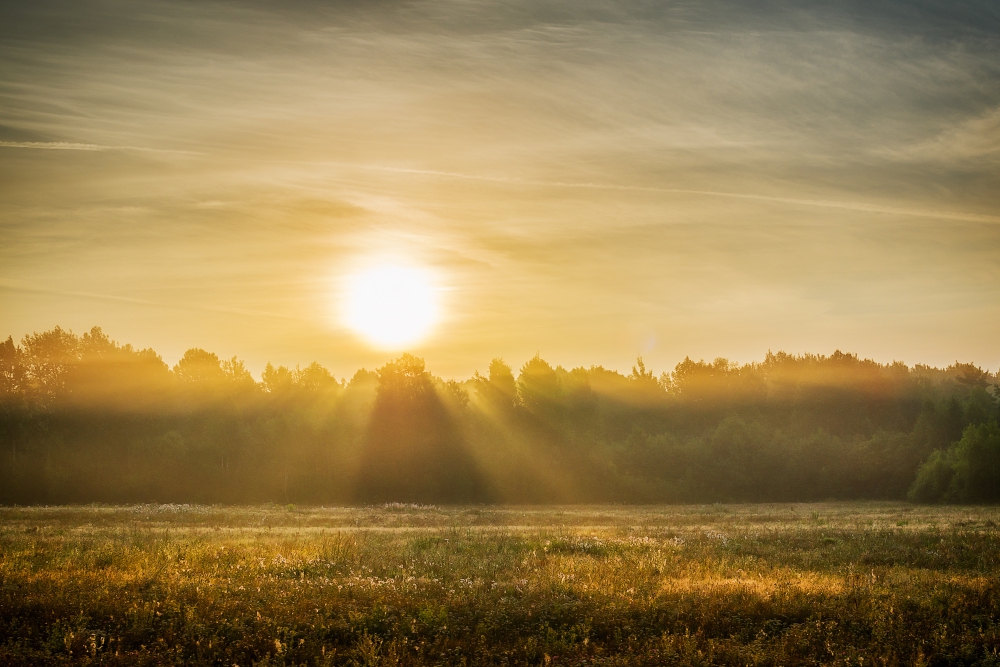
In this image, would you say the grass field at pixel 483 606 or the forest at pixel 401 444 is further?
the forest at pixel 401 444

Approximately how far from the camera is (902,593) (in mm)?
15047

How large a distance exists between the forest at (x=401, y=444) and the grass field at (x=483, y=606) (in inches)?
2041

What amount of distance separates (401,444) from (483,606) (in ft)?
203

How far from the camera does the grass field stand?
11.2 m

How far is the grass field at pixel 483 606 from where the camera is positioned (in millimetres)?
11219

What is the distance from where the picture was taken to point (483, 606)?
43.5 ft

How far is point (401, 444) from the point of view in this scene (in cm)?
7406

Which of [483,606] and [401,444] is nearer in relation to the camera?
[483,606]

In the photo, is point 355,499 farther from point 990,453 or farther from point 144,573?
point 990,453

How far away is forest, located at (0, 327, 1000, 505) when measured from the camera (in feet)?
225

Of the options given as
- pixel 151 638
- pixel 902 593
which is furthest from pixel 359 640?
pixel 902 593

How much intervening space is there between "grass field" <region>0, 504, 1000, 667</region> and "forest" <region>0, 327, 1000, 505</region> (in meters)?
51.8

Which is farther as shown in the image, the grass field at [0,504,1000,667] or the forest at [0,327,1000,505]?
the forest at [0,327,1000,505]

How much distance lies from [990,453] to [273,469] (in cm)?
6991
